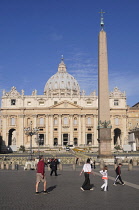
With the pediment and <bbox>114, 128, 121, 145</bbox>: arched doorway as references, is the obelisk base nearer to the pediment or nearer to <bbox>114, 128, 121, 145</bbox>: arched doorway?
the pediment

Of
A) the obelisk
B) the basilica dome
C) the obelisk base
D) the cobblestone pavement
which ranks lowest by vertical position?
the cobblestone pavement

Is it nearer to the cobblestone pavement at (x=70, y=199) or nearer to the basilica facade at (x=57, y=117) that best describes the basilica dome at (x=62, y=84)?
the basilica facade at (x=57, y=117)

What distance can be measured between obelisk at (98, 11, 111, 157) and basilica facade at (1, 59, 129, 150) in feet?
216

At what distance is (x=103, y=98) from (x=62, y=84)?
96380 mm

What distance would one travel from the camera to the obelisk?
969 inches

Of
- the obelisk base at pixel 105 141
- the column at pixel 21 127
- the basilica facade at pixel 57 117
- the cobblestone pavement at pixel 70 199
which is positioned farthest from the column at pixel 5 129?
the cobblestone pavement at pixel 70 199

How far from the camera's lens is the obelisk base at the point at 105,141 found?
82.7 feet

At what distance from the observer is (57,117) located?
92625 mm

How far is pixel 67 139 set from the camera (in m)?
93.1

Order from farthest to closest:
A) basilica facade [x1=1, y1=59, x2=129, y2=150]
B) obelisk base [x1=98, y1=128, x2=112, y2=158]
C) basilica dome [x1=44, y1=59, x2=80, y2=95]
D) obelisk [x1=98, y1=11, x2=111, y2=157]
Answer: basilica dome [x1=44, y1=59, x2=80, y2=95]
basilica facade [x1=1, y1=59, x2=129, y2=150]
obelisk base [x1=98, y1=128, x2=112, y2=158]
obelisk [x1=98, y1=11, x2=111, y2=157]

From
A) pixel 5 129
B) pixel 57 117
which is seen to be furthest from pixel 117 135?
pixel 5 129

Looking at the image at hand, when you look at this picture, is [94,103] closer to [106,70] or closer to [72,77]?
[72,77]

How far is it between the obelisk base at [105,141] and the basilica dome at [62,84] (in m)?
90.9

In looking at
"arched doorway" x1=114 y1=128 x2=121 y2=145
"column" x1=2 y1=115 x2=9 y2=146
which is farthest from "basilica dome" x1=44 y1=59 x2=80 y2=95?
"column" x1=2 y1=115 x2=9 y2=146
